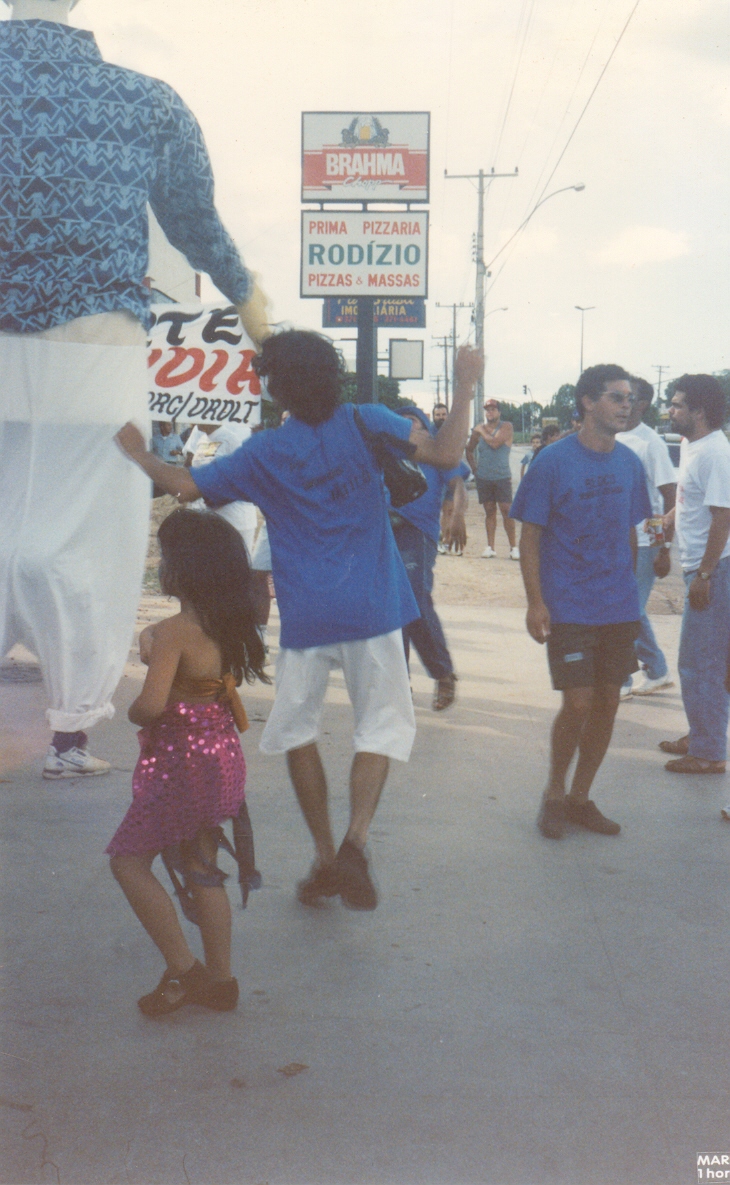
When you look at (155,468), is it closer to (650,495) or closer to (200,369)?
(200,369)

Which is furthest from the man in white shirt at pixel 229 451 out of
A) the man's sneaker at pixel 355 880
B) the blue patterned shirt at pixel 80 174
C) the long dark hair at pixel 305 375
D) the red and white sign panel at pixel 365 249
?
the red and white sign panel at pixel 365 249

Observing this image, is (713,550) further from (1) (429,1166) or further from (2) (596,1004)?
(1) (429,1166)

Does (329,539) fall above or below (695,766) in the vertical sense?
above

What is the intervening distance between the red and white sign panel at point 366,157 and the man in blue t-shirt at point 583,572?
412 inches

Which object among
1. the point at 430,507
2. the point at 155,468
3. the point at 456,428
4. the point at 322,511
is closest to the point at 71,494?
the point at 155,468

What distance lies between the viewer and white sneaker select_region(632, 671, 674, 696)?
7121mm

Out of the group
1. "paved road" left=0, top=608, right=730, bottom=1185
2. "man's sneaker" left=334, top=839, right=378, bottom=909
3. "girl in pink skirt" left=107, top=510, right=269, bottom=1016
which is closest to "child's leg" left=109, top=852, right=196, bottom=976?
"girl in pink skirt" left=107, top=510, right=269, bottom=1016

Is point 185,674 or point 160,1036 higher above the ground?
point 185,674

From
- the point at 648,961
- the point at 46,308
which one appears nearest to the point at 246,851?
the point at 648,961

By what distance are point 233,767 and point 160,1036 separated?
62 centimetres

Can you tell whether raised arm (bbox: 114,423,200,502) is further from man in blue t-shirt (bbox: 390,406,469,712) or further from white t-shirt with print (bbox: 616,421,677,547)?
white t-shirt with print (bbox: 616,421,677,547)

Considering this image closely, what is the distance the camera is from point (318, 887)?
12.1 ft

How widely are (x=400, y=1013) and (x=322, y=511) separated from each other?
4.38 ft

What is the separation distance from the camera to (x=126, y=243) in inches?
149
